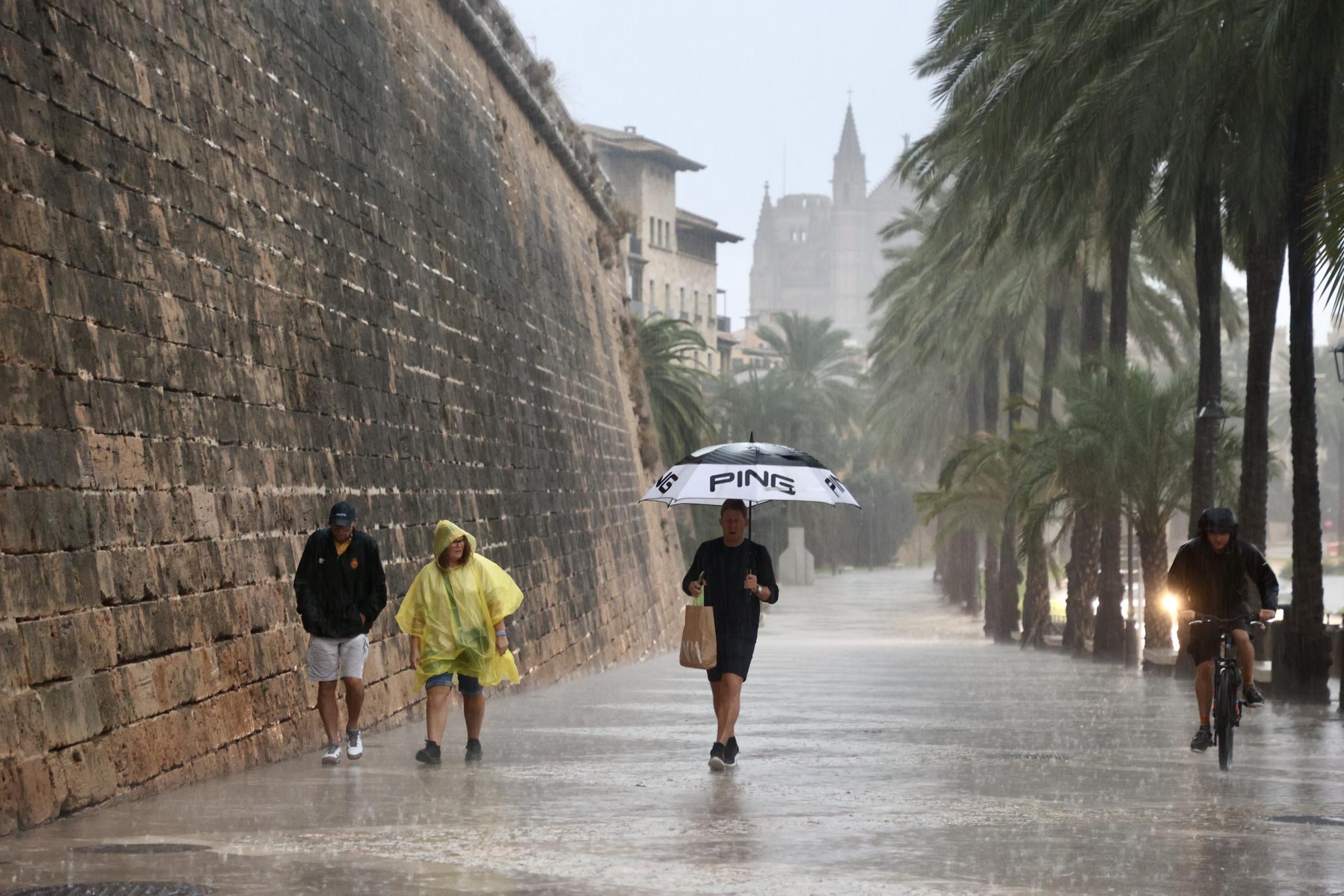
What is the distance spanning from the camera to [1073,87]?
1805cm

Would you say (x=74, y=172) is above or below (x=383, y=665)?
above

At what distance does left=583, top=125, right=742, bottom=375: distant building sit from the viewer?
78.6 meters

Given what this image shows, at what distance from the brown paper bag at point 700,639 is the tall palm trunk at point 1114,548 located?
15.3 m

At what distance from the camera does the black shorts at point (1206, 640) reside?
10453 mm

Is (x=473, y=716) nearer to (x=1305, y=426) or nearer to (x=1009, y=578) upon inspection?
(x=1305, y=426)

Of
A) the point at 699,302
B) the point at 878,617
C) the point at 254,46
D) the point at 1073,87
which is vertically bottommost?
the point at 878,617

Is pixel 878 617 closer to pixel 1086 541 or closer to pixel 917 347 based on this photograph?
pixel 917 347

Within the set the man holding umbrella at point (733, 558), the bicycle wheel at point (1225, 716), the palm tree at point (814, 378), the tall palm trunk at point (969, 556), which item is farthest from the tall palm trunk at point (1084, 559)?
the palm tree at point (814, 378)

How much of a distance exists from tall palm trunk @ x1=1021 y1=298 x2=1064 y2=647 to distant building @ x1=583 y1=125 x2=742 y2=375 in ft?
137

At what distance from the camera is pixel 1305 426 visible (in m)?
16.4

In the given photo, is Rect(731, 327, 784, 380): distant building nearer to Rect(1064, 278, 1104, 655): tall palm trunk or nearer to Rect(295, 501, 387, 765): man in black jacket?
Rect(1064, 278, 1104, 655): tall palm trunk

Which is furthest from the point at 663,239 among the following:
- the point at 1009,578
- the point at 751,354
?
the point at 1009,578

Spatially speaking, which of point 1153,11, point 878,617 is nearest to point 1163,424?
point 1153,11

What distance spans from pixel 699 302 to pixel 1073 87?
7159cm
